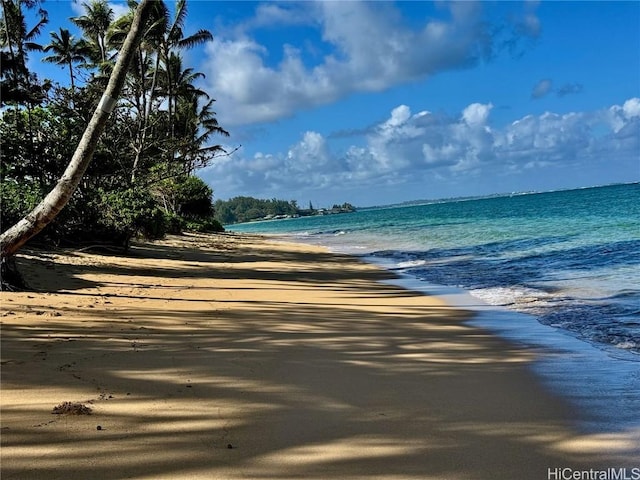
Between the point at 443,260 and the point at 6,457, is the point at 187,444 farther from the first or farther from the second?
the point at 443,260

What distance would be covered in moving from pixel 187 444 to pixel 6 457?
0.95m

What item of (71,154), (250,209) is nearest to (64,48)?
(71,154)

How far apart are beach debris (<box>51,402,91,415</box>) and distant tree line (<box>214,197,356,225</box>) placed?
147 metres

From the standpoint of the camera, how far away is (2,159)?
1622 cm

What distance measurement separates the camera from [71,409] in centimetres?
327

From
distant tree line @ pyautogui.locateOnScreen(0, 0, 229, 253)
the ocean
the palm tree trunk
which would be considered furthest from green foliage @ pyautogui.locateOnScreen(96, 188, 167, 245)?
the ocean

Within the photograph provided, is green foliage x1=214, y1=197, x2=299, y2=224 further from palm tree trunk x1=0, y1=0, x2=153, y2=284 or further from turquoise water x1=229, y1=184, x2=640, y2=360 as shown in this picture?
palm tree trunk x1=0, y1=0, x2=153, y2=284

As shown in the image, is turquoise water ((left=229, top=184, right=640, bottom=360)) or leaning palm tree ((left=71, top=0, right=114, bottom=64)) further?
leaning palm tree ((left=71, top=0, right=114, bottom=64))

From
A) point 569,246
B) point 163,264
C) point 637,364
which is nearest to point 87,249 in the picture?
point 163,264

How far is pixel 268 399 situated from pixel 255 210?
Result: 164 m

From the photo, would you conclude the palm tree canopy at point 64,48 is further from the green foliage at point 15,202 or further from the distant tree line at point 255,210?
the distant tree line at point 255,210

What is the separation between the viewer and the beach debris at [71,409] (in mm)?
3244

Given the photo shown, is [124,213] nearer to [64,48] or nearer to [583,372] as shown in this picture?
[583,372]

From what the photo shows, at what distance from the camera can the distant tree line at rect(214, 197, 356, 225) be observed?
159 meters
